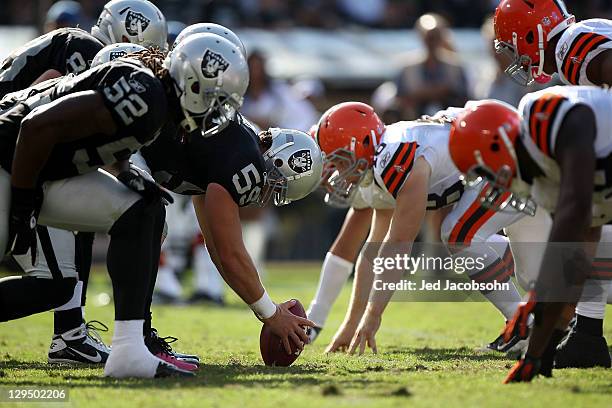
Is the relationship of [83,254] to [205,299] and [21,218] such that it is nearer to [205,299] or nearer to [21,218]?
[21,218]

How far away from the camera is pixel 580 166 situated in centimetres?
400

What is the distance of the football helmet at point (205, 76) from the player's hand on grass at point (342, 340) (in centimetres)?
191

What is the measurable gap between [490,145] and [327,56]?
38.0 feet

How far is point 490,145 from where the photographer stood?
427 centimetres

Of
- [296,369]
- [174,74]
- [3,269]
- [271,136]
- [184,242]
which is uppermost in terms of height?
[174,74]

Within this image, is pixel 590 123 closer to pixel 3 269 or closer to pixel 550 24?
pixel 550 24

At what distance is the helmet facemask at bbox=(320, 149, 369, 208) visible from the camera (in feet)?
19.6

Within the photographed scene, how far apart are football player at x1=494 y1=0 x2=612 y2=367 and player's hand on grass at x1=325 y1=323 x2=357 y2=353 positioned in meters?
1.45

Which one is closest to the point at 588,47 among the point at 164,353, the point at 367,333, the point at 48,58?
the point at 367,333

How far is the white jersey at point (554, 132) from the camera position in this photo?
416 cm

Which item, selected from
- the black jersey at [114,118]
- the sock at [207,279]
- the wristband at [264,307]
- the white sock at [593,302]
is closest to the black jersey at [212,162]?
the wristband at [264,307]

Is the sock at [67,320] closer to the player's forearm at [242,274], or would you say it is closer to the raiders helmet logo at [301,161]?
the player's forearm at [242,274]

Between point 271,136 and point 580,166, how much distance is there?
2194 millimetres

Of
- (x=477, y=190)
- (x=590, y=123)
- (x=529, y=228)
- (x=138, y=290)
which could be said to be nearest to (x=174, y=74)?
(x=138, y=290)
